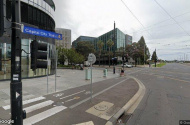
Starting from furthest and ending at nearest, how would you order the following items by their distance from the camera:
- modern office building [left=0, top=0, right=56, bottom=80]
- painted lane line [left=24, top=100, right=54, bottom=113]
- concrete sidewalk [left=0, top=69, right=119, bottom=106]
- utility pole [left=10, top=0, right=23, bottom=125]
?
modern office building [left=0, top=0, right=56, bottom=80] < concrete sidewalk [left=0, top=69, right=119, bottom=106] < painted lane line [left=24, top=100, right=54, bottom=113] < utility pole [left=10, top=0, right=23, bottom=125]

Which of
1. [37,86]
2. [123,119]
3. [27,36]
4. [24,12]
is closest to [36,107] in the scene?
[123,119]

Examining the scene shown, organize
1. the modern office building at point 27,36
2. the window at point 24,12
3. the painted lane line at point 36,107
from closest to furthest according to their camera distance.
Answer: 1. the painted lane line at point 36,107
2. the modern office building at point 27,36
3. the window at point 24,12

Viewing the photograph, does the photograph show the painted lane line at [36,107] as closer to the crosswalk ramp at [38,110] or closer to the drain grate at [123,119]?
the crosswalk ramp at [38,110]

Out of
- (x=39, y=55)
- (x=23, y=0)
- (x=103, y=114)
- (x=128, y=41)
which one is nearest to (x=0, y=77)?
(x=23, y=0)

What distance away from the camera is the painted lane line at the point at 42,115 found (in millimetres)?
3701

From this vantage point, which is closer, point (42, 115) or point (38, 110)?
point (42, 115)

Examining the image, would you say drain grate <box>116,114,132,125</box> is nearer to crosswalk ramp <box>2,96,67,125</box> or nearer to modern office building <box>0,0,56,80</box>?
crosswalk ramp <box>2,96,67,125</box>

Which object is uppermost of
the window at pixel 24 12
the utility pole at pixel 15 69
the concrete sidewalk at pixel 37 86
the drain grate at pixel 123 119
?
the window at pixel 24 12

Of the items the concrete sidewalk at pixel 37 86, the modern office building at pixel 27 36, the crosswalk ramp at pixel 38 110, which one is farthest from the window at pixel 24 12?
the crosswalk ramp at pixel 38 110

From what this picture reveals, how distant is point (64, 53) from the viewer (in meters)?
29.0

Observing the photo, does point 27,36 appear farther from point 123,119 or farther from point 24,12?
point 123,119

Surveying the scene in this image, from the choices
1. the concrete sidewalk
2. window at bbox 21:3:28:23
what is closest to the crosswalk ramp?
the concrete sidewalk

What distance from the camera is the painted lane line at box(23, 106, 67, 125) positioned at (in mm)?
3701

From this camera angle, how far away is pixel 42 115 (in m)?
4.12
